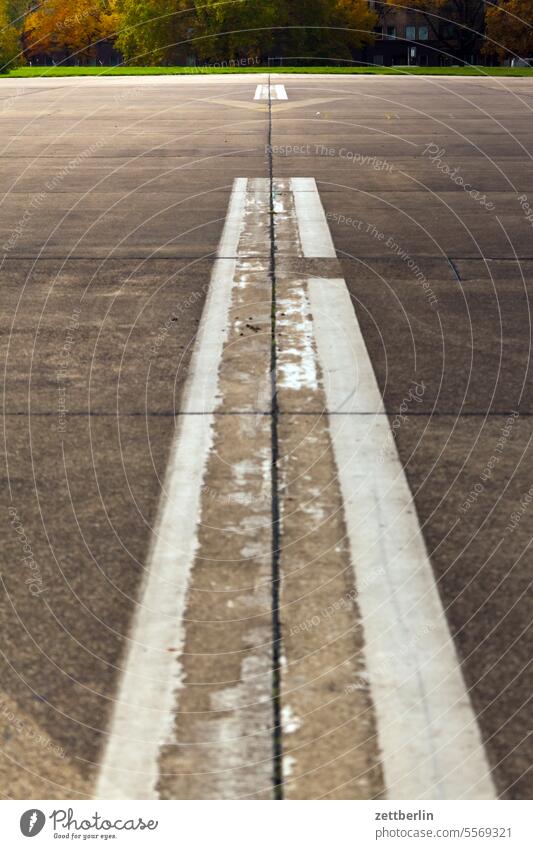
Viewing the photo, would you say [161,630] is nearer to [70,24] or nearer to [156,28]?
[156,28]

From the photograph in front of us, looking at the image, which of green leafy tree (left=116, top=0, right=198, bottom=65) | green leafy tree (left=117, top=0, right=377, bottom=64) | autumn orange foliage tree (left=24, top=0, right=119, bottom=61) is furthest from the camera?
autumn orange foliage tree (left=24, top=0, right=119, bottom=61)

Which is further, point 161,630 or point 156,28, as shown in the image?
point 156,28

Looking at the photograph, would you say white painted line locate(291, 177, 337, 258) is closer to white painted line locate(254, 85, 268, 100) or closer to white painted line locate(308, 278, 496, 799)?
white painted line locate(308, 278, 496, 799)

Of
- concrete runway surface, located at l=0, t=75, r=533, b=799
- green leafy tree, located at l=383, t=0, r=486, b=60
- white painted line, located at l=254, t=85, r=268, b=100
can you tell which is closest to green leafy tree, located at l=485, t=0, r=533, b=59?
green leafy tree, located at l=383, t=0, r=486, b=60

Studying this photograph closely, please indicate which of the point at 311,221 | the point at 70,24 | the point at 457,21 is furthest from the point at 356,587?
the point at 457,21

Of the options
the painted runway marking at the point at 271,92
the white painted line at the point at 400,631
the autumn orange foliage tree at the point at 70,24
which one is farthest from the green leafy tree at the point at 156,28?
the white painted line at the point at 400,631

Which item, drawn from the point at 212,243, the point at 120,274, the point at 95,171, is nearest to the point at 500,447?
the point at 120,274

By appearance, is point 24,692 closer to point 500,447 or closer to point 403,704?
point 403,704
